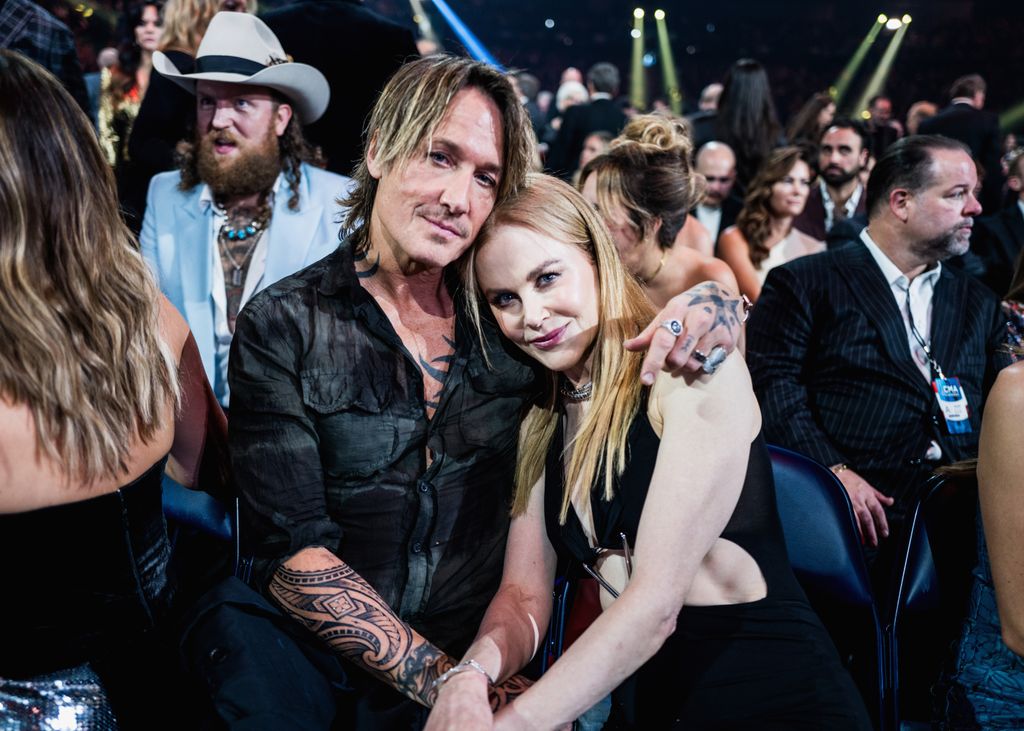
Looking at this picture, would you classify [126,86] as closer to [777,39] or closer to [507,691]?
[507,691]

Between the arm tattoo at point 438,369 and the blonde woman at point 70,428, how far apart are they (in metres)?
0.56

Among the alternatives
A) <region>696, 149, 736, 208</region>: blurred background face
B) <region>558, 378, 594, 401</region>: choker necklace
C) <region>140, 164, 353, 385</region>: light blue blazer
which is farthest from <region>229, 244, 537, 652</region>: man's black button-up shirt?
<region>696, 149, 736, 208</region>: blurred background face

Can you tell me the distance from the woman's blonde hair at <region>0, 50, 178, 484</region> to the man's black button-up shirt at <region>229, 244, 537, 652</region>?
27 cm

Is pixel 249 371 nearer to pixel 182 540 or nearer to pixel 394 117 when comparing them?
pixel 394 117

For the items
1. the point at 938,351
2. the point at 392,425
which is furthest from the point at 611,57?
the point at 392,425

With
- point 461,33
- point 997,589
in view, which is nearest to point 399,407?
point 997,589

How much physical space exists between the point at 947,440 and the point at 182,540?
2.54m

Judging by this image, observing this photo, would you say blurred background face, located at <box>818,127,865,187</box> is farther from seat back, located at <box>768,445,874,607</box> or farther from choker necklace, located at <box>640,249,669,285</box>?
seat back, located at <box>768,445,874,607</box>

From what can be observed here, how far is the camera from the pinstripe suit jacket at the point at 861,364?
311 centimetres

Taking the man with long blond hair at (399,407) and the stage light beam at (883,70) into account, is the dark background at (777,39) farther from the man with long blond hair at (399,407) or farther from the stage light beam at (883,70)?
the man with long blond hair at (399,407)

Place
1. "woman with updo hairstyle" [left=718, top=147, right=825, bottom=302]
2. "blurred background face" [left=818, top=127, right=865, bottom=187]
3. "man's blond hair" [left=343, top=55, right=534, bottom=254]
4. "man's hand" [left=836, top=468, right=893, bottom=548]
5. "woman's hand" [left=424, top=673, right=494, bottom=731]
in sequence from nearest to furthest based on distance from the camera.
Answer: "woman's hand" [left=424, top=673, right=494, bottom=731] → "man's blond hair" [left=343, top=55, right=534, bottom=254] → "man's hand" [left=836, top=468, right=893, bottom=548] → "woman with updo hairstyle" [left=718, top=147, right=825, bottom=302] → "blurred background face" [left=818, top=127, right=865, bottom=187]

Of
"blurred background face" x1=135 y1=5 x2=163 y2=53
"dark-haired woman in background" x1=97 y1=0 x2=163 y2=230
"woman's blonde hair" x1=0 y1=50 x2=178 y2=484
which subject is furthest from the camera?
"blurred background face" x1=135 y1=5 x2=163 y2=53

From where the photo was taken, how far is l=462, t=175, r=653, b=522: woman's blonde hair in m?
1.82

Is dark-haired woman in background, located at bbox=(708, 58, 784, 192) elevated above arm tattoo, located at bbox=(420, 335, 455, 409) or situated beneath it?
elevated above
